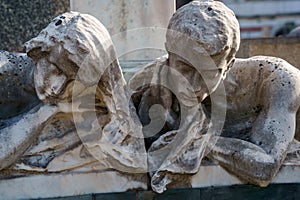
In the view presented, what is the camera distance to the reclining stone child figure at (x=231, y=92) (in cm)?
218

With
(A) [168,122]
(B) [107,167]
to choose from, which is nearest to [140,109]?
(A) [168,122]

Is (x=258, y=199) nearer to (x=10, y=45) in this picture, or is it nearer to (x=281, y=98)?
(x=281, y=98)

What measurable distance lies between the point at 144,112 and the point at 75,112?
0.93ft

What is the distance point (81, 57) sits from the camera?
214 centimetres

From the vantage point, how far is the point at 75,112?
2244 millimetres

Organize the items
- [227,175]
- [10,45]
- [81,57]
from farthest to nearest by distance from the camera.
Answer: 1. [10,45]
2. [227,175]
3. [81,57]

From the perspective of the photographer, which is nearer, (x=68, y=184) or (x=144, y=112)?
(x=68, y=184)

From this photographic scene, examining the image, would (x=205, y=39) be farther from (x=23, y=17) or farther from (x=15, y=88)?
(x=23, y=17)

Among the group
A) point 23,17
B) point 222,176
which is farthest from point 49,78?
point 23,17

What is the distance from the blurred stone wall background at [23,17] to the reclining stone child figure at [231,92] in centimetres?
106

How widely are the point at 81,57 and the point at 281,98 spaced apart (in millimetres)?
751

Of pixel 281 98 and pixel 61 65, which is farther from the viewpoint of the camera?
pixel 281 98

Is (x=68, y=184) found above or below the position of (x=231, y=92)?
below

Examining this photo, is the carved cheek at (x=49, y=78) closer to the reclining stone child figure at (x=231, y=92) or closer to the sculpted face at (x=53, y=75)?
the sculpted face at (x=53, y=75)
